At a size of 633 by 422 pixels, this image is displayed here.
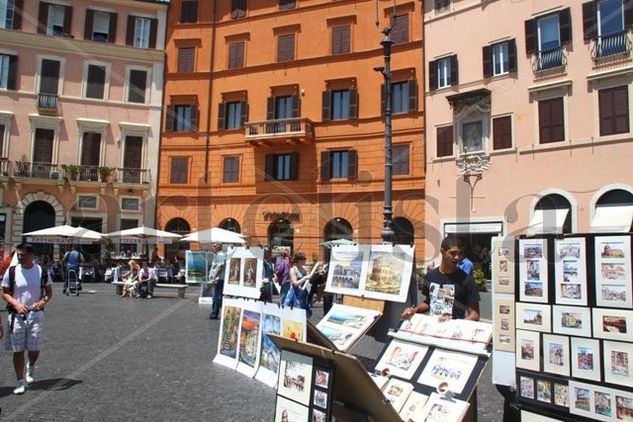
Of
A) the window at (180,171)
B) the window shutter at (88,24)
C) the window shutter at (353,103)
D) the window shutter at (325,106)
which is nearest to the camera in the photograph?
the window shutter at (353,103)

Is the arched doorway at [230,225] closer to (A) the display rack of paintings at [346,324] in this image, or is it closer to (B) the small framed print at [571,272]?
(A) the display rack of paintings at [346,324]

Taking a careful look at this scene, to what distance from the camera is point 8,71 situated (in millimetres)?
28844

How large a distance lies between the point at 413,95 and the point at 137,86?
15.7 metres

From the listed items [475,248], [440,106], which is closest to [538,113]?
[440,106]

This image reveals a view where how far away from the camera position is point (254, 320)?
7.02 m

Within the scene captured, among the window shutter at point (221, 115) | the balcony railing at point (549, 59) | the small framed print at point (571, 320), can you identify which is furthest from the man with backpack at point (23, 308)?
the window shutter at point (221, 115)

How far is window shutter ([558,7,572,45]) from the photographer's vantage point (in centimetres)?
2092

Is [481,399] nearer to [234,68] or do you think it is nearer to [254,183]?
[254,183]

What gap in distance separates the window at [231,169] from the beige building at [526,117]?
34.5 feet

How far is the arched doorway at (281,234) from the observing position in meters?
27.9

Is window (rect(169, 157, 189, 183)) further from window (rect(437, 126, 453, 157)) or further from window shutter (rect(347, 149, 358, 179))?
window (rect(437, 126, 453, 157))

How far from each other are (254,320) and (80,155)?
2581 centimetres

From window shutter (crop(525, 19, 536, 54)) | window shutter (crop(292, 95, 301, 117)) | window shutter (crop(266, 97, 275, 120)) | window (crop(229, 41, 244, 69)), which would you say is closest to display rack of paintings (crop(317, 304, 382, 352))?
window shutter (crop(525, 19, 536, 54))

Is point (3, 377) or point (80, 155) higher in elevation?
point (80, 155)
